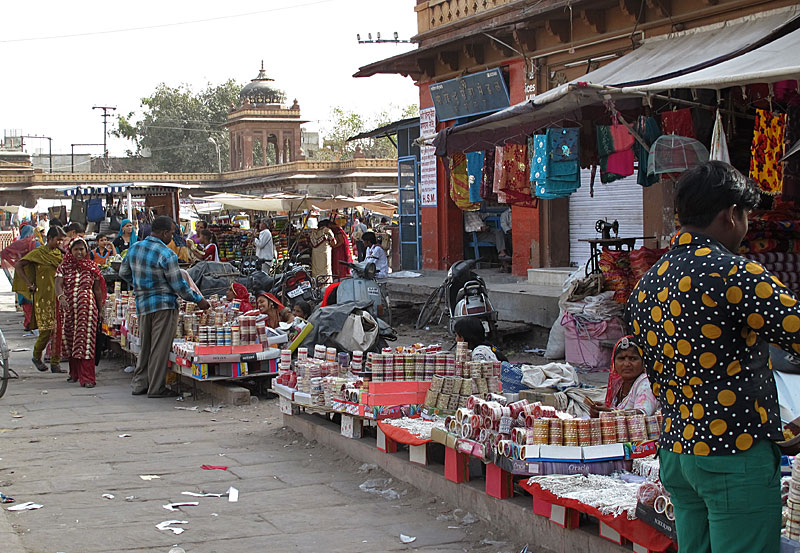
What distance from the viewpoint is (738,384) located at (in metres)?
2.74

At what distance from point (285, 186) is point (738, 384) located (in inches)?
1531

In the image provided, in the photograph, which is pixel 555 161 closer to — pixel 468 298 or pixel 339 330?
pixel 468 298

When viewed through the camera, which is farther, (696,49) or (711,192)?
(696,49)

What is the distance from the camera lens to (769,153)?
25.0 ft

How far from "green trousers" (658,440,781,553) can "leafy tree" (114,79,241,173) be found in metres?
67.7

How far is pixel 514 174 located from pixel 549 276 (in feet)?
12.4

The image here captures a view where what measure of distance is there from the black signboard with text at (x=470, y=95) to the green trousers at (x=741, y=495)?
42.0 ft

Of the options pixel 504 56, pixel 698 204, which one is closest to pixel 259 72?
pixel 504 56

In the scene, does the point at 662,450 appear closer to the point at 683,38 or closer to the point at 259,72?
the point at 683,38

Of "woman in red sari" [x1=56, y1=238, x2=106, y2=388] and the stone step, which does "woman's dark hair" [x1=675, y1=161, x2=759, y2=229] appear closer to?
"woman in red sari" [x1=56, y1=238, x2=106, y2=388]

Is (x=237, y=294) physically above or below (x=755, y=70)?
below

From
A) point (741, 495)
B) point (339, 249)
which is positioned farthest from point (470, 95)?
point (741, 495)

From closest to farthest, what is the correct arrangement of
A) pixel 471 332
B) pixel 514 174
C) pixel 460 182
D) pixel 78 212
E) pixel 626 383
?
1. pixel 626 383
2. pixel 471 332
3. pixel 514 174
4. pixel 460 182
5. pixel 78 212

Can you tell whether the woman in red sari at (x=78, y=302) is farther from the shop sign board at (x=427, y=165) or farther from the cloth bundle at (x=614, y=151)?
the shop sign board at (x=427, y=165)
